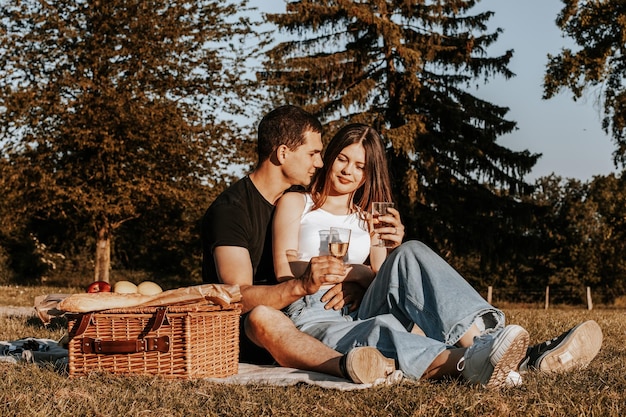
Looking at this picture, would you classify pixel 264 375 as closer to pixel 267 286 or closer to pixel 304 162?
pixel 267 286

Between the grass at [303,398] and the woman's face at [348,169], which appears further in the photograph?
the woman's face at [348,169]

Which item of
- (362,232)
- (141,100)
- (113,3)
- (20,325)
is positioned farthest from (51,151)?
(362,232)

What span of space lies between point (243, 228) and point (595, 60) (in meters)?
17.5

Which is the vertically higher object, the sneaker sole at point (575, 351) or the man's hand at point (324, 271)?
the man's hand at point (324, 271)

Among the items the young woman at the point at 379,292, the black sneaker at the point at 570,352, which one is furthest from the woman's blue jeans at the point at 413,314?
the black sneaker at the point at 570,352

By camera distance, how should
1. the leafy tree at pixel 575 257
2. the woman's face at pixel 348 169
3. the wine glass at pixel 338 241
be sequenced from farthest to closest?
the leafy tree at pixel 575 257 → the woman's face at pixel 348 169 → the wine glass at pixel 338 241

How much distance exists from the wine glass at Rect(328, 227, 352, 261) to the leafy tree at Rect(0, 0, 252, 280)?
15274mm

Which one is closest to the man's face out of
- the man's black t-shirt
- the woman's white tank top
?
the woman's white tank top

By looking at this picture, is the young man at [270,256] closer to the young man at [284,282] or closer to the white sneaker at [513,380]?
the young man at [284,282]

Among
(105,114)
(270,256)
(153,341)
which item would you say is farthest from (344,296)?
(105,114)

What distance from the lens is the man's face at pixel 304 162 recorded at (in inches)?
196

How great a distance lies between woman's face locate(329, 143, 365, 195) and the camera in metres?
4.93

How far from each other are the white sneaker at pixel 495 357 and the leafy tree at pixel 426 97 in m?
18.0

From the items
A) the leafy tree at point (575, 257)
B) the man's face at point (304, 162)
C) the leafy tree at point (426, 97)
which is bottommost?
the leafy tree at point (575, 257)
